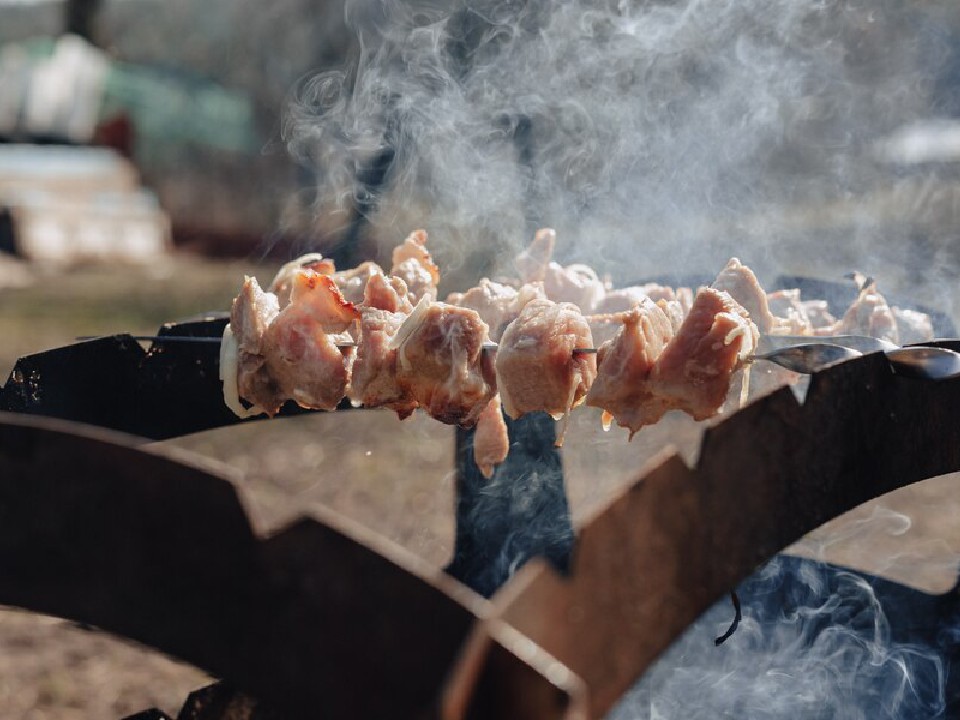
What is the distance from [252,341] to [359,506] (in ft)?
6.78

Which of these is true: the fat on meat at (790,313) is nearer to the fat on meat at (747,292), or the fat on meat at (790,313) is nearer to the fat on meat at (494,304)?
the fat on meat at (747,292)

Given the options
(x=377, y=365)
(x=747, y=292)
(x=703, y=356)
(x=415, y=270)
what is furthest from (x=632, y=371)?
(x=415, y=270)

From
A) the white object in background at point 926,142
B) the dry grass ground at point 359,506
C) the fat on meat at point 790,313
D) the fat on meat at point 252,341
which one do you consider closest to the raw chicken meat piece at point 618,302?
the fat on meat at point 790,313

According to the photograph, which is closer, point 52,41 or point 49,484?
point 49,484

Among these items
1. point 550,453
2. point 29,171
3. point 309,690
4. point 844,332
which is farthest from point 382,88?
point 309,690

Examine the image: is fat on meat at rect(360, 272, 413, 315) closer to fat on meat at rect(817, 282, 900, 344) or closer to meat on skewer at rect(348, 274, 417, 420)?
meat on skewer at rect(348, 274, 417, 420)

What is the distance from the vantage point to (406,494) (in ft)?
15.4

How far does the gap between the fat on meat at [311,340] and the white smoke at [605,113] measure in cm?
370

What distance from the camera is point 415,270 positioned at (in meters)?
3.22

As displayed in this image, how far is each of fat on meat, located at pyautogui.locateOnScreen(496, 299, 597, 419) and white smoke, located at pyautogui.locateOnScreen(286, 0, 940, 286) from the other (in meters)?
3.65

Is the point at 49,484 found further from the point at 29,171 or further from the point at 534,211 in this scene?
the point at 29,171

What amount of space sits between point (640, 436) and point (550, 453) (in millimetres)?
969

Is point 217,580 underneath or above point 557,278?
above

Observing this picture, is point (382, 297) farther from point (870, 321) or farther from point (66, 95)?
point (66, 95)
